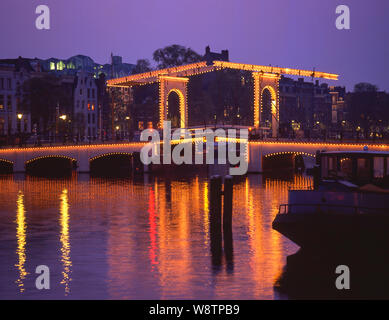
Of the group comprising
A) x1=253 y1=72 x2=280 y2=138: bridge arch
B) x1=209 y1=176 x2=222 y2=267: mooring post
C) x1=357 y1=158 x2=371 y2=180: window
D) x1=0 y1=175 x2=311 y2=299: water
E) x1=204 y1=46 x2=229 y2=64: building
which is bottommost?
x1=0 y1=175 x2=311 y2=299: water

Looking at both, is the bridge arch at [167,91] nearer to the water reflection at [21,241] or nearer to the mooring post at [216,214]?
the water reflection at [21,241]

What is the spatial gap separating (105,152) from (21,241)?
3674 cm

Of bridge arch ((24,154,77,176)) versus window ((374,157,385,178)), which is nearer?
window ((374,157,385,178))

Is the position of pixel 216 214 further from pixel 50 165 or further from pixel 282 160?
pixel 50 165

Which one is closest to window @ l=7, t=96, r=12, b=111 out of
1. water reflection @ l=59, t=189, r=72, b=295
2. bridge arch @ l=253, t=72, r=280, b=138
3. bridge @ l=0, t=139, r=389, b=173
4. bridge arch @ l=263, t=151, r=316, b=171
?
bridge @ l=0, t=139, r=389, b=173

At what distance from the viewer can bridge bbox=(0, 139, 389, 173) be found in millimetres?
53672

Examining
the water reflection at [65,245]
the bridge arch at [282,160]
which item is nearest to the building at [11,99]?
the bridge arch at [282,160]

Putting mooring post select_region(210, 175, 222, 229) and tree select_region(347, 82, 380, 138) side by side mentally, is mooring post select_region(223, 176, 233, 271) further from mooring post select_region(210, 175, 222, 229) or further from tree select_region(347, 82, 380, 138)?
tree select_region(347, 82, 380, 138)

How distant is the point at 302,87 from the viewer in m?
136

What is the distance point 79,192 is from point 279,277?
2672 centimetres

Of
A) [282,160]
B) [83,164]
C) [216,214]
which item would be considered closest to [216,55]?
[282,160]

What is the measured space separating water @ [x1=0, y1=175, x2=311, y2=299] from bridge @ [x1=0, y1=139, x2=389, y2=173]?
559 inches
